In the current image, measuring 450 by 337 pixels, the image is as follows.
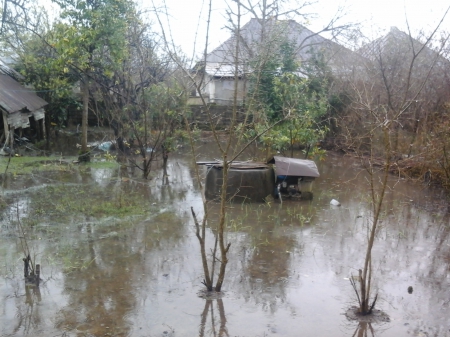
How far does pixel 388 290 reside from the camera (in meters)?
6.32

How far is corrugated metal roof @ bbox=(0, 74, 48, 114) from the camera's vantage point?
15.6 metres

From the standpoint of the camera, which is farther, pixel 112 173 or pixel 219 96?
pixel 219 96

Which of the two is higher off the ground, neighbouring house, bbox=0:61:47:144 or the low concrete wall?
neighbouring house, bbox=0:61:47:144

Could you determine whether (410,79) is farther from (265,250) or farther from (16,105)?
(16,105)

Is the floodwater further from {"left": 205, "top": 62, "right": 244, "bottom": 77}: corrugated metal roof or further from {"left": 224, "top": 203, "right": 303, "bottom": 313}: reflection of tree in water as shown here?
{"left": 205, "top": 62, "right": 244, "bottom": 77}: corrugated metal roof

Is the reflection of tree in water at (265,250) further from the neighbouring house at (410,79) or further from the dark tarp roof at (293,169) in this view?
the neighbouring house at (410,79)

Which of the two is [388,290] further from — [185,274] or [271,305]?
[185,274]

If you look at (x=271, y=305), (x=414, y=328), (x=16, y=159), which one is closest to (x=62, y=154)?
(x=16, y=159)

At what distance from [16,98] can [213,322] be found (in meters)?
13.9

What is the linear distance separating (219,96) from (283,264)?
23573mm

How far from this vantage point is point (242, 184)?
10.5m

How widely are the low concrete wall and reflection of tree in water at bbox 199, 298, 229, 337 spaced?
183 inches

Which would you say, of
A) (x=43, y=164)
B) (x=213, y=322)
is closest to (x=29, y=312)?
(x=213, y=322)

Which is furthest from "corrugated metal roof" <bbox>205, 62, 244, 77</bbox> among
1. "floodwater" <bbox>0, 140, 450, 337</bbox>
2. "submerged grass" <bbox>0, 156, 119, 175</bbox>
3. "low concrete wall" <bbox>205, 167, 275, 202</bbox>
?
"submerged grass" <bbox>0, 156, 119, 175</bbox>
